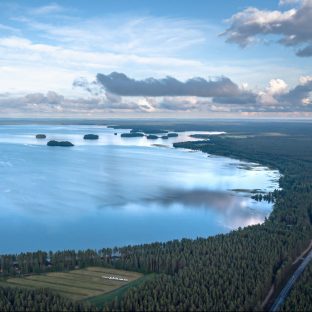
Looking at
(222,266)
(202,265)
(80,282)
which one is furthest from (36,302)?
(222,266)

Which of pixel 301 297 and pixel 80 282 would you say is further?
pixel 80 282

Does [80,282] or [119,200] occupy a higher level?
[119,200]

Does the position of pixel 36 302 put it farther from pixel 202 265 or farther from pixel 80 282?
pixel 202 265

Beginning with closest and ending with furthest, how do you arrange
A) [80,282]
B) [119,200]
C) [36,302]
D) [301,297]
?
[36,302] < [301,297] < [80,282] < [119,200]

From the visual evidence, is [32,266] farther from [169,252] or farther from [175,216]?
[175,216]

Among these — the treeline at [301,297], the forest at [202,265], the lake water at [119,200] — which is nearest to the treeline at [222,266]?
the forest at [202,265]

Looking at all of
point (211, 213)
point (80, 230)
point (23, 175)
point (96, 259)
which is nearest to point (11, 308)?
point (96, 259)

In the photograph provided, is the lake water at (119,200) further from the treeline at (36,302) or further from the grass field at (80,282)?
the treeline at (36,302)
